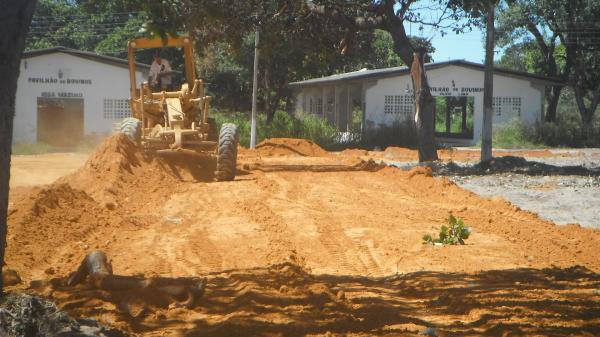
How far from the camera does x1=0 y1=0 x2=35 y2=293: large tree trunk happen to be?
6508 millimetres

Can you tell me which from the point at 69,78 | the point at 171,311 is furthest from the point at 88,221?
the point at 69,78

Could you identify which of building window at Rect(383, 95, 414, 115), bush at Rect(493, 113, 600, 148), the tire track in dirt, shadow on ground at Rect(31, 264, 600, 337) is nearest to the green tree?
bush at Rect(493, 113, 600, 148)

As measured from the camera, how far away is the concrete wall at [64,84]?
128ft

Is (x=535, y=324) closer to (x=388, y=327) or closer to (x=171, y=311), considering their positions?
(x=388, y=327)

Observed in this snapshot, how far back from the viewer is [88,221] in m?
12.6

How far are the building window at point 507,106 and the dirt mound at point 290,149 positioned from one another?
13.8 metres

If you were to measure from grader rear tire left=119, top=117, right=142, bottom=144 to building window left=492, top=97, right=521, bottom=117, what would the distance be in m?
26.9

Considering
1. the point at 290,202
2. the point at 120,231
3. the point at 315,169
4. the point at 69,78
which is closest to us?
the point at 120,231

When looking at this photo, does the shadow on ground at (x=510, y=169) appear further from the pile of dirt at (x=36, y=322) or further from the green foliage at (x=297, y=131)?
the pile of dirt at (x=36, y=322)

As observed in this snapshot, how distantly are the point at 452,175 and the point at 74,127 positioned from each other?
24.1m

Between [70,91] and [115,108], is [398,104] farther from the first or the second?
[70,91]

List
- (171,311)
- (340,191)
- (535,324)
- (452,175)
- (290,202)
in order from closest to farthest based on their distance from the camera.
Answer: (535,324) → (171,311) → (290,202) → (340,191) → (452,175)

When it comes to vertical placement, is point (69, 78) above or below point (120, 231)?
above

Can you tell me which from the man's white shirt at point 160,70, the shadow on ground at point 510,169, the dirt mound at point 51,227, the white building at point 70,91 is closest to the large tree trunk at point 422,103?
the shadow on ground at point 510,169
